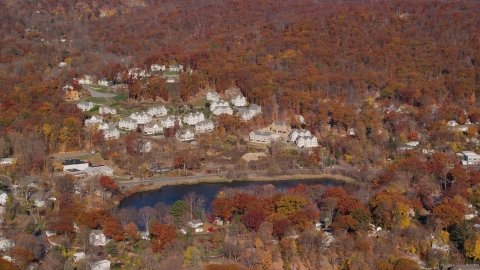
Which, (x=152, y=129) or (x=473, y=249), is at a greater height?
(x=473, y=249)

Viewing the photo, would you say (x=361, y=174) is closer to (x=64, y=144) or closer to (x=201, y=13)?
(x=64, y=144)

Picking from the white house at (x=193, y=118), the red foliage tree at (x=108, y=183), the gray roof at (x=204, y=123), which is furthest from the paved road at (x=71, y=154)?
the white house at (x=193, y=118)

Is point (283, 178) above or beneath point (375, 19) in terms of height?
beneath

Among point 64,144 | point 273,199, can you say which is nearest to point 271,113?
point 64,144

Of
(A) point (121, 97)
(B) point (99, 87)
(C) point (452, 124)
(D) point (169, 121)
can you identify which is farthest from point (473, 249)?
(B) point (99, 87)

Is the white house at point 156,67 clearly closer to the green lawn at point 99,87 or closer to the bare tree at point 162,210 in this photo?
the green lawn at point 99,87

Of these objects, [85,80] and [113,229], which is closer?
[113,229]

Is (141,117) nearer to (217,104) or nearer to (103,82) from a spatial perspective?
(217,104)
